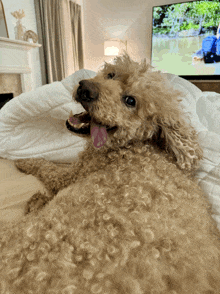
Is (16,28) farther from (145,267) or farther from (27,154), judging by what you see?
(145,267)

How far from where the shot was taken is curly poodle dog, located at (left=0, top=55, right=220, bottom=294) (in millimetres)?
393

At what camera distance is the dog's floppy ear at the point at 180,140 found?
0.74m

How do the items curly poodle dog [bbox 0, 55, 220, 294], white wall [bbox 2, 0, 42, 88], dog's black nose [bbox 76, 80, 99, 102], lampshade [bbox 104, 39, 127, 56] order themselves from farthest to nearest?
lampshade [bbox 104, 39, 127, 56]
white wall [bbox 2, 0, 42, 88]
dog's black nose [bbox 76, 80, 99, 102]
curly poodle dog [bbox 0, 55, 220, 294]

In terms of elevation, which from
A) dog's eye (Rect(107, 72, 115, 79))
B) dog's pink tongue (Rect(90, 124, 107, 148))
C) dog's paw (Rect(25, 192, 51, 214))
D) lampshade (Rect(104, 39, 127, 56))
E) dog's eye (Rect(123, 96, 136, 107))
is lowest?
dog's paw (Rect(25, 192, 51, 214))

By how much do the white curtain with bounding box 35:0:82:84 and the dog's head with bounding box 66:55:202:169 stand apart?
11.1 ft

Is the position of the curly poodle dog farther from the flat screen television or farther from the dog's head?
the flat screen television

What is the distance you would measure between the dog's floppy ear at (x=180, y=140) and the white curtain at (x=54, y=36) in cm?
351

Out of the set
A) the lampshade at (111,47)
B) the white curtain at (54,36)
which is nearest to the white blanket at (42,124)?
the white curtain at (54,36)

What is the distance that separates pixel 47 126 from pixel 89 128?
1.39ft

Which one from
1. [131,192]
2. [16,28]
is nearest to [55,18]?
[16,28]

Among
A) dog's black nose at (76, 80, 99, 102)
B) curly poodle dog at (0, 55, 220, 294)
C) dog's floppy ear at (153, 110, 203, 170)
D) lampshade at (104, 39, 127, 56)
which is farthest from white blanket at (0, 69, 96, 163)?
lampshade at (104, 39, 127, 56)

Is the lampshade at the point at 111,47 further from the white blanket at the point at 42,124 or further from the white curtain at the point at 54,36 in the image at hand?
the white blanket at the point at 42,124

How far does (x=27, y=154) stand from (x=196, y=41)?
12.9ft

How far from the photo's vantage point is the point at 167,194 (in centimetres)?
59
